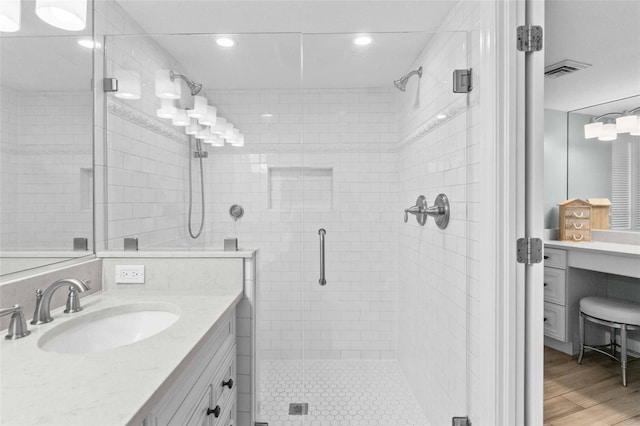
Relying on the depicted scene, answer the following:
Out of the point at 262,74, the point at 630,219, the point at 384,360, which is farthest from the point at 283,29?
the point at 630,219

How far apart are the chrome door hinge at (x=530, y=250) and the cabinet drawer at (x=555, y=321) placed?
1951mm

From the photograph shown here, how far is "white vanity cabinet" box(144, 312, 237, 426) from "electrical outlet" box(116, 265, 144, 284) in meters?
0.50

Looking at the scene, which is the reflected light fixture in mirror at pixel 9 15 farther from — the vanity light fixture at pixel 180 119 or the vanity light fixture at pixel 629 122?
the vanity light fixture at pixel 629 122

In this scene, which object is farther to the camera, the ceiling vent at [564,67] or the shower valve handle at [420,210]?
the ceiling vent at [564,67]

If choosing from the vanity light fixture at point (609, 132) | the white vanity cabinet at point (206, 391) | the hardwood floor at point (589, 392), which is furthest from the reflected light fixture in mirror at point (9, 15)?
the vanity light fixture at point (609, 132)

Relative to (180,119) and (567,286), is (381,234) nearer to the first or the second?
(180,119)

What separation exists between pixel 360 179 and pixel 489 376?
3.59ft

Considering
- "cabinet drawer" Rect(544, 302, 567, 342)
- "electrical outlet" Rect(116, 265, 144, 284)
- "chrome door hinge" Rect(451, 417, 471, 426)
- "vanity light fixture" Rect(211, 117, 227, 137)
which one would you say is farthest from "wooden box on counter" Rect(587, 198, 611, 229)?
"electrical outlet" Rect(116, 265, 144, 284)

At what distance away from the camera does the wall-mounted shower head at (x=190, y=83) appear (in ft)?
5.79

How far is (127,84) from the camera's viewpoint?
5.98ft

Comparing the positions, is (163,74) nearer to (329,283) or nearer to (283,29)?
(283,29)

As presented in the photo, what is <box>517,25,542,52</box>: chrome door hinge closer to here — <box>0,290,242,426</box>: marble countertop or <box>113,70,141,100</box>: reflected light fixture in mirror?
<box>0,290,242,426</box>: marble countertop

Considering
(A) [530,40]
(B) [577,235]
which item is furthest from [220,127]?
(B) [577,235]

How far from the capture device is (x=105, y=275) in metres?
1.72
